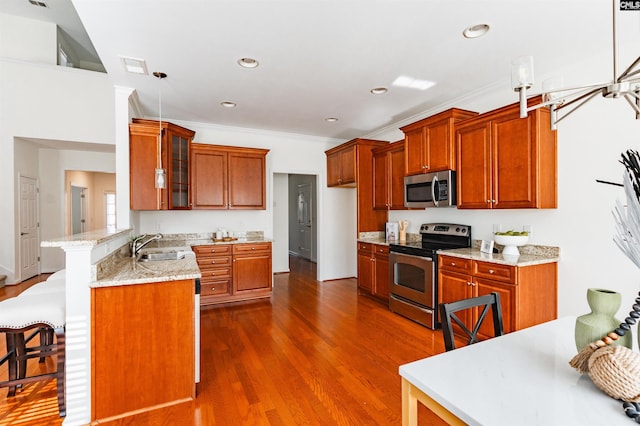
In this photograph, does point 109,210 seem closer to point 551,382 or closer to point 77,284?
point 77,284

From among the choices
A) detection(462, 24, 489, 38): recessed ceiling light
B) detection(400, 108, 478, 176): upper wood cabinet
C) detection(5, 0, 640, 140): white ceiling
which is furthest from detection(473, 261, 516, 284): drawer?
detection(462, 24, 489, 38): recessed ceiling light

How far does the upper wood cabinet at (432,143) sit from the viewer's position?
3.54m

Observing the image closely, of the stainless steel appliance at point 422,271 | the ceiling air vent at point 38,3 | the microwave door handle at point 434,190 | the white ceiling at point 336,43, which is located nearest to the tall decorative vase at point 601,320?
the white ceiling at point 336,43

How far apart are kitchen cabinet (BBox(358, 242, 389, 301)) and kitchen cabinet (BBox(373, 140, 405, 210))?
2.17 ft

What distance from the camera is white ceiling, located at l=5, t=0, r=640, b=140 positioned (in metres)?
2.13

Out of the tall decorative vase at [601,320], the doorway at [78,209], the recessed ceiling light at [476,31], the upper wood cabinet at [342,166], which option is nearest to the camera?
the tall decorative vase at [601,320]

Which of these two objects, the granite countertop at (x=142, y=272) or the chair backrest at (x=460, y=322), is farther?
the granite countertop at (x=142, y=272)

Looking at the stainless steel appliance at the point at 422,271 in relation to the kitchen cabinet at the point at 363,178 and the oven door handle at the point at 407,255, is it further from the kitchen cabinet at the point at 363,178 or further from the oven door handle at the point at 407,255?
the kitchen cabinet at the point at 363,178

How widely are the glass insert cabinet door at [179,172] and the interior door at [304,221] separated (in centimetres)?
384

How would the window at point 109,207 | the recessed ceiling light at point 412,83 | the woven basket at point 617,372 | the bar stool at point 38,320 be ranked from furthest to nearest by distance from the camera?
the window at point 109,207, the recessed ceiling light at point 412,83, the bar stool at point 38,320, the woven basket at point 617,372

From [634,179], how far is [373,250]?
12.6ft

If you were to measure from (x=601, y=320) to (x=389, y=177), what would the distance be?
3777 millimetres

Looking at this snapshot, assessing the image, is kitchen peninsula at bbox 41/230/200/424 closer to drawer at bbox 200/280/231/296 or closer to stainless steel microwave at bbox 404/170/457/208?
drawer at bbox 200/280/231/296

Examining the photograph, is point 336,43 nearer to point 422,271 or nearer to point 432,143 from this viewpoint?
point 432,143
